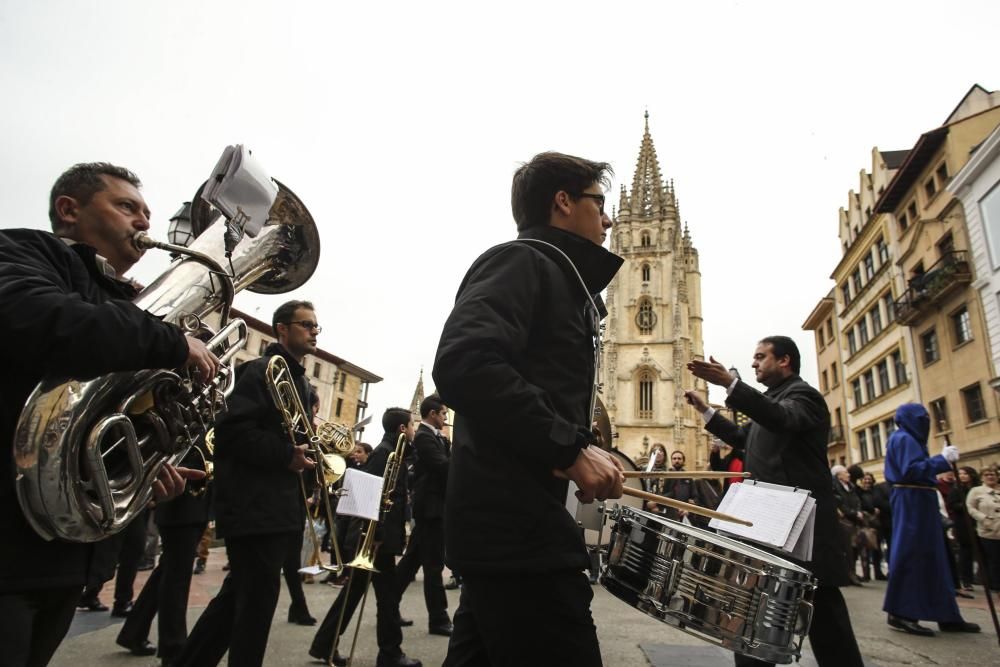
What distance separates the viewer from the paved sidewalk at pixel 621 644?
4.25 m

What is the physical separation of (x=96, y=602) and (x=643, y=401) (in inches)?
2294

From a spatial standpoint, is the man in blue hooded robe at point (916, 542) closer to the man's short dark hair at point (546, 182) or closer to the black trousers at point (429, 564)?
the black trousers at point (429, 564)

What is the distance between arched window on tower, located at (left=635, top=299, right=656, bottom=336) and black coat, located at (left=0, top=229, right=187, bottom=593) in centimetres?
6288

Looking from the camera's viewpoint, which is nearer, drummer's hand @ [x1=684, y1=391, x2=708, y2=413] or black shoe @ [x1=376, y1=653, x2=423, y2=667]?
drummer's hand @ [x1=684, y1=391, x2=708, y2=413]

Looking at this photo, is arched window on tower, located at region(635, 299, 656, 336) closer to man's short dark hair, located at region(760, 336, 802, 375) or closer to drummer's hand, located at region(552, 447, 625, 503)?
man's short dark hair, located at region(760, 336, 802, 375)

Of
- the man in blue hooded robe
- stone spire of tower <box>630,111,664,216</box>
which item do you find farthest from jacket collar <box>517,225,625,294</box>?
stone spire of tower <box>630,111,664,216</box>

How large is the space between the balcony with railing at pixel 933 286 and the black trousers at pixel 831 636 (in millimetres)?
23002

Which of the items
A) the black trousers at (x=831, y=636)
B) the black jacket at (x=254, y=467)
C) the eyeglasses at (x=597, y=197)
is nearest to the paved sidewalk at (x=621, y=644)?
the black trousers at (x=831, y=636)

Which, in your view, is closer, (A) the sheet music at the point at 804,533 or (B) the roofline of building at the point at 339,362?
(A) the sheet music at the point at 804,533

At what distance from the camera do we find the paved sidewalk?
4250 mm

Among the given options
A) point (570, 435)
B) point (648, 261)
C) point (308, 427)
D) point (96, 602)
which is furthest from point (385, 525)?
point (648, 261)

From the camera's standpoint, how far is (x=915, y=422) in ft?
20.2

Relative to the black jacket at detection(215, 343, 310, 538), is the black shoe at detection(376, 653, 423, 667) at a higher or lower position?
lower

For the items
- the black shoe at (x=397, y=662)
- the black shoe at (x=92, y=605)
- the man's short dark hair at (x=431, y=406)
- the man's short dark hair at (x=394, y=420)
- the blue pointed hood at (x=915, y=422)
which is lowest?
the black shoe at (x=92, y=605)
